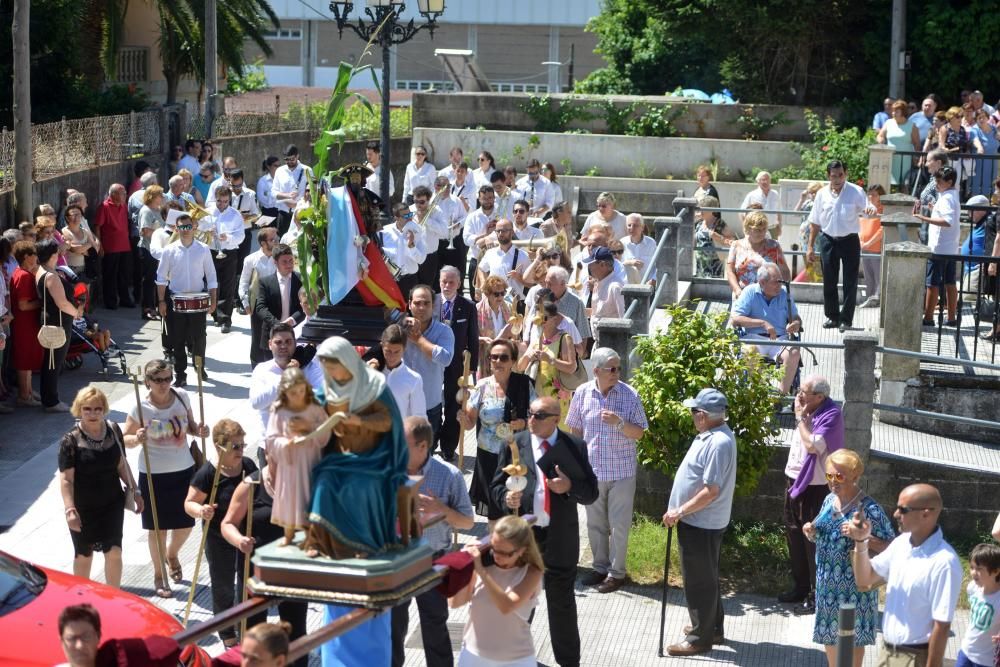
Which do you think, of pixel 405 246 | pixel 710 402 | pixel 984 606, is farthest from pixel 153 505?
pixel 405 246

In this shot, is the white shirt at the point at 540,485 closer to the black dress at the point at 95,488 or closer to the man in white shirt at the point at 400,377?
the man in white shirt at the point at 400,377

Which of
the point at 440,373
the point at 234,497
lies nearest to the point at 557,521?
the point at 234,497

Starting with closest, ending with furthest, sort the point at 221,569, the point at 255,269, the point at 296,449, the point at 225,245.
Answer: the point at 296,449 → the point at 221,569 → the point at 255,269 → the point at 225,245

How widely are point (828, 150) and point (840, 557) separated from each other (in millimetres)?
16697

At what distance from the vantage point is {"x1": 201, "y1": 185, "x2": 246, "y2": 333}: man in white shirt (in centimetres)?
1777

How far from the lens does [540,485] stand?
9.24 m

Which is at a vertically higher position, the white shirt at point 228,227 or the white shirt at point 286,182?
the white shirt at point 286,182

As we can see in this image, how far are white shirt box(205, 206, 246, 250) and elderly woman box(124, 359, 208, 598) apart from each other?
24.8 ft

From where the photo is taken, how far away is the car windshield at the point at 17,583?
27.0ft

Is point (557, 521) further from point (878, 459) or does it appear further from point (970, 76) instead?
point (970, 76)

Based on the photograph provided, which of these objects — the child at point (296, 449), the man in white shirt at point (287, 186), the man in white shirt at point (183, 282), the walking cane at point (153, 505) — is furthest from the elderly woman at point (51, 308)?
the child at point (296, 449)

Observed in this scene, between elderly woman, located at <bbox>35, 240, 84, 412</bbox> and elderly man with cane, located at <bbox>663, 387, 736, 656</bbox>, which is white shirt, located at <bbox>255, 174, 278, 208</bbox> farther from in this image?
elderly man with cane, located at <bbox>663, 387, 736, 656</bbox>

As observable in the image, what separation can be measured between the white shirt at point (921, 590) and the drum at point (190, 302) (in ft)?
28.5

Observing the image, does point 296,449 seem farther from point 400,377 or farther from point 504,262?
point 504,262
